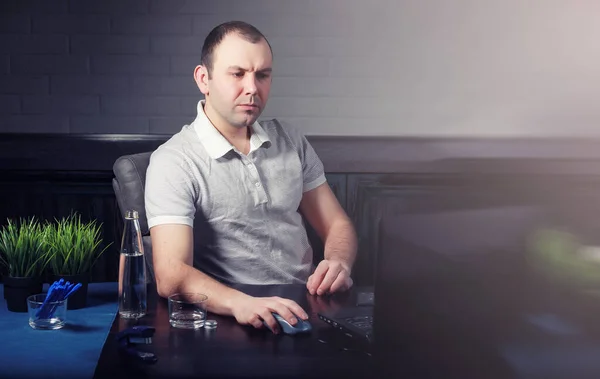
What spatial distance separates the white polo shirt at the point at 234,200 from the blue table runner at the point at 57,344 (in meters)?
0.32

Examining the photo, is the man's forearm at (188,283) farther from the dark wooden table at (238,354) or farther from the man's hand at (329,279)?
the man's hand at (329,279)

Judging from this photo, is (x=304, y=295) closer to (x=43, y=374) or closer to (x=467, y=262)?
(x=43, y=374)

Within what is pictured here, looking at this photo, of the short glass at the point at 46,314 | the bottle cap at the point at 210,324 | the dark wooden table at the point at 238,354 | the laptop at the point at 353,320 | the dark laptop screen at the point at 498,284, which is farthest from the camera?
the short glass at the point at 46,314

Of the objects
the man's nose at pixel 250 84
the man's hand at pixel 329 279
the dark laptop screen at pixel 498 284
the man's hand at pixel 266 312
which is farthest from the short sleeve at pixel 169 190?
the dark laptop screen at pixel 498 284

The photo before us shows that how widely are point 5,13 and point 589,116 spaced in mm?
2691

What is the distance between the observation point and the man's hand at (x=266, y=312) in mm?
1292

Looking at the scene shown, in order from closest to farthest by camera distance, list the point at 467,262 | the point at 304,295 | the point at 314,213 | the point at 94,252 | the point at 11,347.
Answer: the point at 467,262, the point at 11,347, the point at 304,295, the point at 94,252, the point at 314,213

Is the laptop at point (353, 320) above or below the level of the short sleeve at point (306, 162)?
below

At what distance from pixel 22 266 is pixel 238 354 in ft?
2.21

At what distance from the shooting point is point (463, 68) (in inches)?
116

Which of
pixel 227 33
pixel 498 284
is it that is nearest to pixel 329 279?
pixel 227 33

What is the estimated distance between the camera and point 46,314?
4.74 feet

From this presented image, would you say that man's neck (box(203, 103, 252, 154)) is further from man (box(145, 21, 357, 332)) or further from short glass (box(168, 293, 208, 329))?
short glass (box(168, 293, 208, 329))

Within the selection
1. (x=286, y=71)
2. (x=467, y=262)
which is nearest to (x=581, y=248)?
(x=467, y=262)
